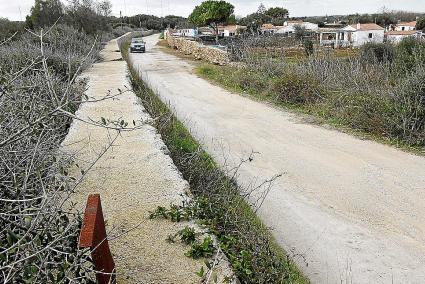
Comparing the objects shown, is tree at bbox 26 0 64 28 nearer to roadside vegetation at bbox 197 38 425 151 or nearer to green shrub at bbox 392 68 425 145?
roadside vegetation at bbox 197 38 425 151

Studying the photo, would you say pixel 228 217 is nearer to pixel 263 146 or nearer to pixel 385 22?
pixel 263 146

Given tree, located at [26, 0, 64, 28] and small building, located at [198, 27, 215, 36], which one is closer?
tree, located at [26, 0, 64, 28]

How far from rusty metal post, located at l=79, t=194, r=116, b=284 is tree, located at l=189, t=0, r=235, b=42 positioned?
65719 mm

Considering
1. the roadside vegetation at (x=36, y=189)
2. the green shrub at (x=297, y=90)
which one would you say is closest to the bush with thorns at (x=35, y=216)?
the roadside vegetation at (x=36, y=189)

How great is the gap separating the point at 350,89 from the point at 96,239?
994 centimetres

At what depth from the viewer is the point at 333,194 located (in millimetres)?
6910

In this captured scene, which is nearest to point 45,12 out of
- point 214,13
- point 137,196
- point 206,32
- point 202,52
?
point 202,52

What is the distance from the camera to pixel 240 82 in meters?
17.2

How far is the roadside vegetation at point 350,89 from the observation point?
941cm

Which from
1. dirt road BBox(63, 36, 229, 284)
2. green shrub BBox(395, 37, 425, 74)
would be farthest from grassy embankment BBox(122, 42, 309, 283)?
green shrub BBox(395, 37, 425, 74)

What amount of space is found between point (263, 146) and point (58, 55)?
27.5ft

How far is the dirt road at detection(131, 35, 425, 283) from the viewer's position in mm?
5121

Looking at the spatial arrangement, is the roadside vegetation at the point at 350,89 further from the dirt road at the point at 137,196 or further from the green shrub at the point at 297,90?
the dirt road at the point at 137,196

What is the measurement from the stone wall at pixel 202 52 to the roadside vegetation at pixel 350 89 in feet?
15.1
